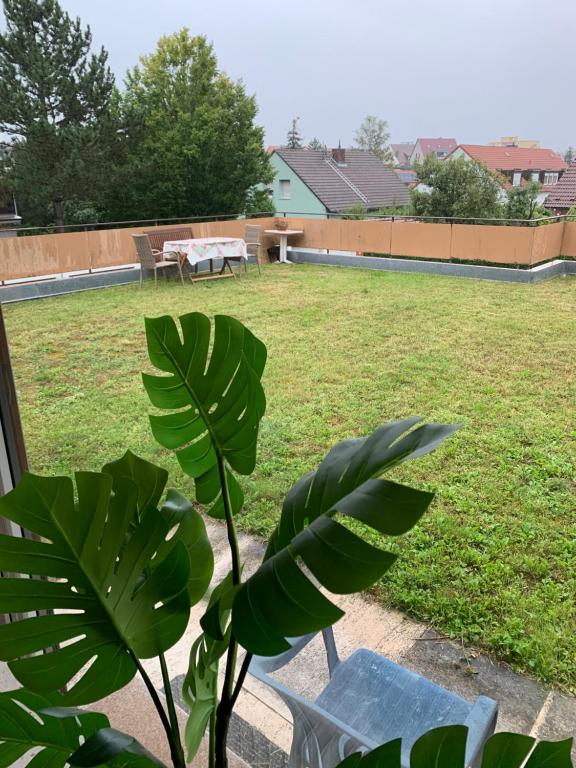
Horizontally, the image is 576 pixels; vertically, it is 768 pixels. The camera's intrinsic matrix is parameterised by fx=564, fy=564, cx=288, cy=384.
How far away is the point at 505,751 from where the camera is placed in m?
0.49

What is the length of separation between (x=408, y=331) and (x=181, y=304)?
7.63 feet

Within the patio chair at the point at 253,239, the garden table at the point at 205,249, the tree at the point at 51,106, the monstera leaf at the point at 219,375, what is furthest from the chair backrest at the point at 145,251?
the tree at the point at 51,106

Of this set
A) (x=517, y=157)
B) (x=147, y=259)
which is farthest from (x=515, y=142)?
(x=147, y=259)

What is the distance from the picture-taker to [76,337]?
4.73 meters

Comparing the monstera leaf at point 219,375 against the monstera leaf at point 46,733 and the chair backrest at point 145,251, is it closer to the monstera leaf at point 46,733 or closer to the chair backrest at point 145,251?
the monstera leaf at point 46,733

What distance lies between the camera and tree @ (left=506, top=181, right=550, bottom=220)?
9413 millimetres

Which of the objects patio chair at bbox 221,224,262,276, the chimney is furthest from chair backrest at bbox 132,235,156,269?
the chimney

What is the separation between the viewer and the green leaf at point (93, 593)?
0.50 m

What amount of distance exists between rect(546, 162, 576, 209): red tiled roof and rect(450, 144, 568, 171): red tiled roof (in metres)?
7.82

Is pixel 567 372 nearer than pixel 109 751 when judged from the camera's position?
No

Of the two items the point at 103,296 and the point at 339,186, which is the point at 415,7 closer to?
the point at 339,186

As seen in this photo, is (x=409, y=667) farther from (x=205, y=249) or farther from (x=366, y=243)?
(x=366, y=243)

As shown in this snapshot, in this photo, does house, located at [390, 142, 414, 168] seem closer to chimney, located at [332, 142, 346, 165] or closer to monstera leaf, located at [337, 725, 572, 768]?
chimney, located at [332, 142, 346, 165]

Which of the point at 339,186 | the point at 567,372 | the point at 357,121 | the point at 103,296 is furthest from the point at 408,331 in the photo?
the point at 357,121
